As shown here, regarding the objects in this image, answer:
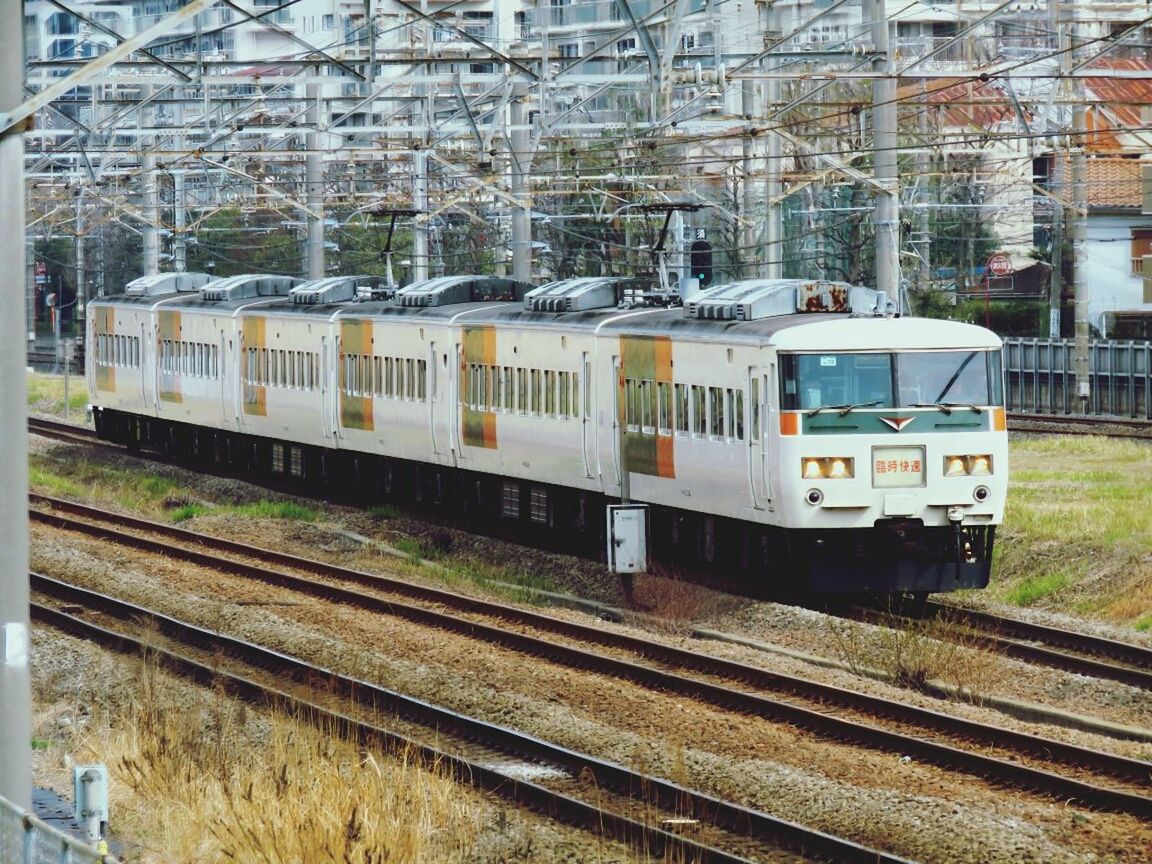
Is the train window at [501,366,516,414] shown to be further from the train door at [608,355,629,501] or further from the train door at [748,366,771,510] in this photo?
the train door at [748,366,771,510]

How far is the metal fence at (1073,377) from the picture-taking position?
39.0 m

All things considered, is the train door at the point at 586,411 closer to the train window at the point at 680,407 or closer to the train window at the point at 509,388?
the train window at the point at 509,388

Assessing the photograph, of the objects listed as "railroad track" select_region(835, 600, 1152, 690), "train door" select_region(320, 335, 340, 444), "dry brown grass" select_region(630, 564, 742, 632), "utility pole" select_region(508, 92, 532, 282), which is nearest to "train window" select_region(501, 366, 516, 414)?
"dry brown grass" select_region(630, 564, 742, 632)

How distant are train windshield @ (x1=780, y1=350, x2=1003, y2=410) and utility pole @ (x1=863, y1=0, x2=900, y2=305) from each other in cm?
326

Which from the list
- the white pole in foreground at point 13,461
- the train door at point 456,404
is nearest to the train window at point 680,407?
the train door at point 456,404

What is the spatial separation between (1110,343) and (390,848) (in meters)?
33.1

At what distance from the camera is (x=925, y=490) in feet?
57.0

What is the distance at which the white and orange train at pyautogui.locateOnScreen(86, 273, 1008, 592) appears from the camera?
57.0ft

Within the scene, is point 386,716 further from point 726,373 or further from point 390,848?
point 726,373

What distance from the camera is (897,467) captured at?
17.4m

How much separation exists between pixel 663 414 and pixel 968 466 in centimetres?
343

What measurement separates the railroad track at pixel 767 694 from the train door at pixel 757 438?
6.44ft

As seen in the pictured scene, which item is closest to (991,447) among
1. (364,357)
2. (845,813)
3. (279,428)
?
(845,813)

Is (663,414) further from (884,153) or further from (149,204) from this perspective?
(149,204)
